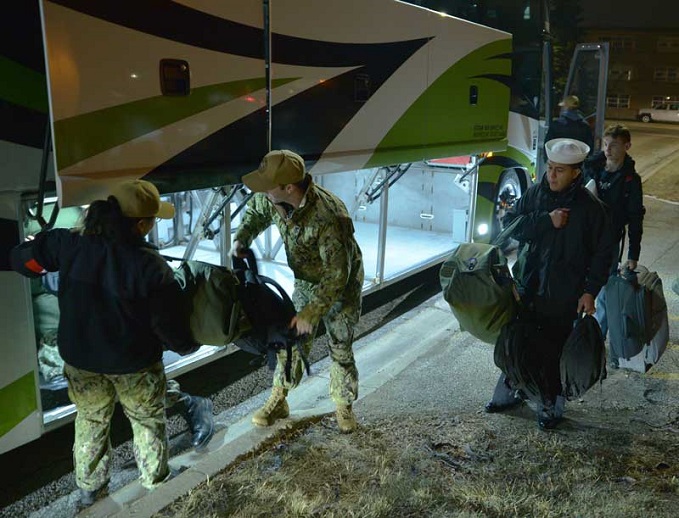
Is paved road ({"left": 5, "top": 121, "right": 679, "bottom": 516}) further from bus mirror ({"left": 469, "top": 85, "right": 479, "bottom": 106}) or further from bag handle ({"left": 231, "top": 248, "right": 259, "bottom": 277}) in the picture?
bus mirror ({"left": 469, "top": 85, "right": 479, "bottom": 106})

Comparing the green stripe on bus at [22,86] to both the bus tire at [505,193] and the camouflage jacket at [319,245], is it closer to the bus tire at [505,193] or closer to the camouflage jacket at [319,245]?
the camouflage jacket at [319,245]

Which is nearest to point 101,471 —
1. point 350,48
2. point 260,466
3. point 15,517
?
point 15,517

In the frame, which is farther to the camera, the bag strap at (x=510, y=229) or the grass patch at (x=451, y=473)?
the bag strap at (x=510, y=229)

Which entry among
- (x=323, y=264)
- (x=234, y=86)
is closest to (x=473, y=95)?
(x=234, y=86)

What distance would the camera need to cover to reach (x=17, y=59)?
9.29ft

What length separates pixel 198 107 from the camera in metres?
3.48

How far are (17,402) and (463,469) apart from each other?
2257 mm

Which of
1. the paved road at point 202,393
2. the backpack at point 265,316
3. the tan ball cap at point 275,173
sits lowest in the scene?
the paved road at point 202,393

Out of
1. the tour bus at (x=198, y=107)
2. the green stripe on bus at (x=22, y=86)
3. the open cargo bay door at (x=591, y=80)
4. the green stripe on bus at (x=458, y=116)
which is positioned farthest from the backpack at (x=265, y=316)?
the open cargo bay door at (x=591, y=80)

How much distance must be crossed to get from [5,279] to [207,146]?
123 centimetres

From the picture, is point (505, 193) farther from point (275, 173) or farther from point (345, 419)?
point (275, 173)

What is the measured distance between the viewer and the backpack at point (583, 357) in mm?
3592

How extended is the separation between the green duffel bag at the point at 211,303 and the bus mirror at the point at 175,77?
92 centimetres

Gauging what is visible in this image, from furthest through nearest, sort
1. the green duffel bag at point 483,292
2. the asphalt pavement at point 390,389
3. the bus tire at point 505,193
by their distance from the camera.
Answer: the bus tire at point 505,193, the green duffel bag at point 483,292, the asphalt pavement at point 390,389
